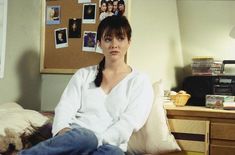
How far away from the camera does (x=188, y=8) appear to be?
2.40m

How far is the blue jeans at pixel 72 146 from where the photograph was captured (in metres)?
1.41

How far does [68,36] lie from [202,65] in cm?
91

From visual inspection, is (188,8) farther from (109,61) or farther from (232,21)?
(109,61)

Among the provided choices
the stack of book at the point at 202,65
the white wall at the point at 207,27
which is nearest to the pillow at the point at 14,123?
the stack of book at the point at 202,65

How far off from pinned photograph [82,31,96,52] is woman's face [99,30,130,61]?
373 millimetres

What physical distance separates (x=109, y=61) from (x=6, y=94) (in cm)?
72

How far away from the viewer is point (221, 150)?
1.75 m

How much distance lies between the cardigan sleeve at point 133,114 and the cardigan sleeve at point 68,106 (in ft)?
0.79

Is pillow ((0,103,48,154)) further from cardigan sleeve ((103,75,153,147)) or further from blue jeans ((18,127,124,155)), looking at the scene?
cardigan sleeve ((103,75,153,147))

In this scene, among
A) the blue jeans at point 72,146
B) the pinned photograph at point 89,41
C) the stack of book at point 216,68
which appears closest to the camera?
the blue jeans at point 72,146

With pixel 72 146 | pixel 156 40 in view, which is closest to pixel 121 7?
pixel 156 40

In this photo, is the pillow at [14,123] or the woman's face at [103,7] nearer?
the pillow at [14,123]

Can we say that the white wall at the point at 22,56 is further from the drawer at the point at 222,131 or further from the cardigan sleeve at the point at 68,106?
the drawer at the point at 222,131

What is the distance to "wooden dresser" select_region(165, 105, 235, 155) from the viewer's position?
5.69 feet
